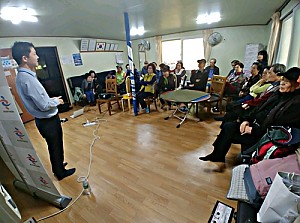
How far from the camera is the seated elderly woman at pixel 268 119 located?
4.41 ft

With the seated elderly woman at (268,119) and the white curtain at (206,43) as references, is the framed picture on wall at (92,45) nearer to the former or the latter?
the white curtain at (206,43)

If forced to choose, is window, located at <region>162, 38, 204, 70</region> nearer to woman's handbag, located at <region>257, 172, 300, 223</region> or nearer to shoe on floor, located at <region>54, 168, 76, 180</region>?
shoe on floor, located at <region>54, 168, 76, 180</region>

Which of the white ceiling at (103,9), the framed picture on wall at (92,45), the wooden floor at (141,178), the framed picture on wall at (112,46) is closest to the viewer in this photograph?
the wooden floor at (141,178)

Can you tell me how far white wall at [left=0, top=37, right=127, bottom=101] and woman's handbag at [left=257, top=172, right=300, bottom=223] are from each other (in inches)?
213

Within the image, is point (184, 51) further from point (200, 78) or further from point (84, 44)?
point (84, 44)

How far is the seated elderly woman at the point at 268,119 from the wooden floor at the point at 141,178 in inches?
15.7

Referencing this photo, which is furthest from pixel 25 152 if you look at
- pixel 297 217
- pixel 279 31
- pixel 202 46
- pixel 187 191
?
pixel 202 46

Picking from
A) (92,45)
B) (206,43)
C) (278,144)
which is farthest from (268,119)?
(92,45)

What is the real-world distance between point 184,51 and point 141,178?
19.5 feet

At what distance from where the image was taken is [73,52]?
17.2ft

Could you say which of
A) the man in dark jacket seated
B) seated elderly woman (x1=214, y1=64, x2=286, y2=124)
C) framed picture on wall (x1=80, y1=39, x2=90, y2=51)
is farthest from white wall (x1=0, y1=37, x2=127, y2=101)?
seated elderly woman (x1=214, y1=64, x2=286, y2=124)

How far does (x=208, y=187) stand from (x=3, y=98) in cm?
205

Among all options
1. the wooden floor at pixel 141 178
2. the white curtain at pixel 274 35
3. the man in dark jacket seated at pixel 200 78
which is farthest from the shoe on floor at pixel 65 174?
the white curtain at pixel 274 35

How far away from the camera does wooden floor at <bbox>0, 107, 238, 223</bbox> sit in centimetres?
147
